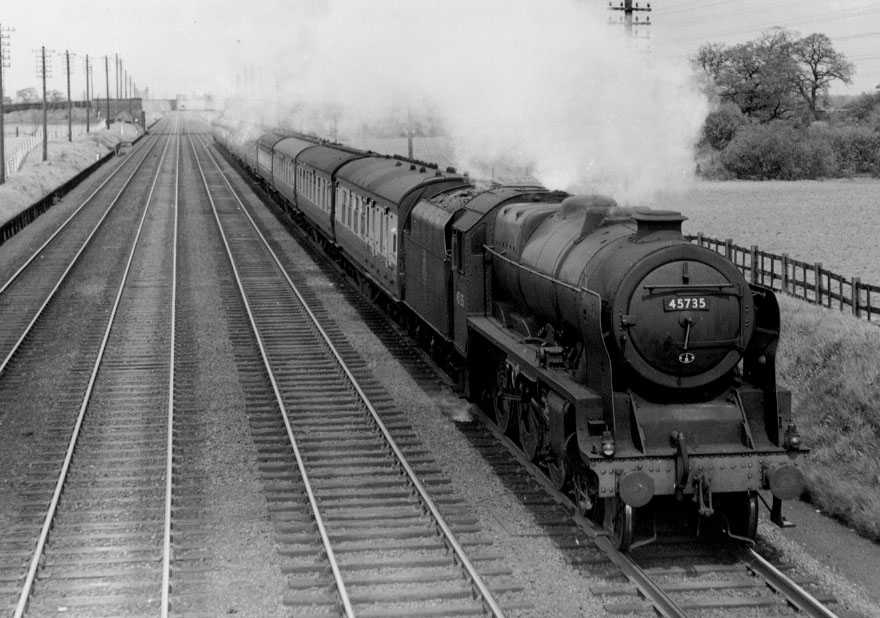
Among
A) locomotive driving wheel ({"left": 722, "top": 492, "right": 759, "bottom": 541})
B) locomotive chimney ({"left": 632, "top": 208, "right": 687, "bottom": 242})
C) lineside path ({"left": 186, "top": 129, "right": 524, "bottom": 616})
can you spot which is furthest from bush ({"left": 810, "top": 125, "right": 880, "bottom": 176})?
locomotive driving wheel ({"left": 722, "top": 492, "right": 759, "bottom": 541})

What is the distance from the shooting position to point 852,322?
14852 mm

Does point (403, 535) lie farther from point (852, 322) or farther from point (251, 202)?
point (251, 202)

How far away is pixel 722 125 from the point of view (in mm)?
54844

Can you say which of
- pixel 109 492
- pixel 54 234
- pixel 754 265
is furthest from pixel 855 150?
pixel 109 492

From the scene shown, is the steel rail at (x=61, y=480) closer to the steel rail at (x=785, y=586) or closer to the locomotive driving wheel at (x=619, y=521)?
the locomotive driving wheel at (x=619, y=521)

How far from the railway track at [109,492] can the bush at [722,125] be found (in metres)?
40.4

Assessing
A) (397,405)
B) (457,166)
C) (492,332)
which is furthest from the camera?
(457,166)

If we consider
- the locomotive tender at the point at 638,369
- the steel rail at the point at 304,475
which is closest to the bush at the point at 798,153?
the steel rail at the point at 304,475

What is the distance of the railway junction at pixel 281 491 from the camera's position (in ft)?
27.5

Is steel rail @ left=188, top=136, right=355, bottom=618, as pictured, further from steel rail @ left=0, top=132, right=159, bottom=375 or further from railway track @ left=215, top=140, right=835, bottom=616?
steel rail @ left=0, top=132, right=159, bottom=375

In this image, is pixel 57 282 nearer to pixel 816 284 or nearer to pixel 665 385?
pixel 816 284

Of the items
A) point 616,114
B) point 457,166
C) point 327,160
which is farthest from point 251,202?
point 616,114

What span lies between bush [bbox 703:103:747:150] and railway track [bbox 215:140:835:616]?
4639 cm

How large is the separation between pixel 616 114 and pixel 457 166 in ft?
17.1
